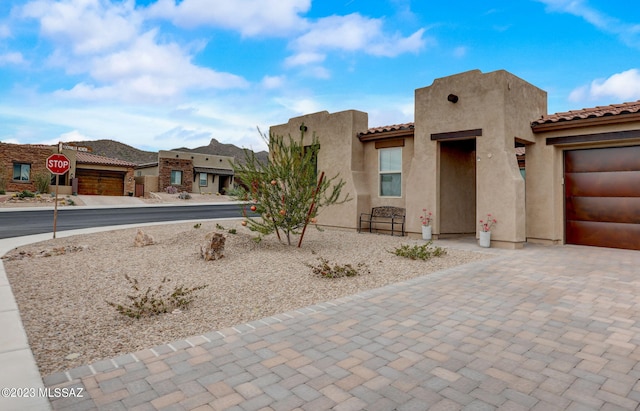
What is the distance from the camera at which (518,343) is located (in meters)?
3.63

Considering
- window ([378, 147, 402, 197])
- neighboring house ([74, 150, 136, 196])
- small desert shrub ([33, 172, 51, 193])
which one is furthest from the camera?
neighboring house ([74, 150, 136, 196])

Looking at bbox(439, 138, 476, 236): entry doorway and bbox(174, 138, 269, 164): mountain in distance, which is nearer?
bbox(439, 138, 476, 236): entry doorway

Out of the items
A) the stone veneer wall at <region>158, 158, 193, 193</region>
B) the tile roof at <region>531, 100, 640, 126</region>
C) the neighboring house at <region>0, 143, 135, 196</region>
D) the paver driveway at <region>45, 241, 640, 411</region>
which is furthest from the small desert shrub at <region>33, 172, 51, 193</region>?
the tile roof at <region>531, 100, 640, 126</region>

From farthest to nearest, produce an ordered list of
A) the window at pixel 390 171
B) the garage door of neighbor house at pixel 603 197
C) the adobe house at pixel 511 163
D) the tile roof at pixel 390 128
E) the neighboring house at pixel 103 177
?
1. the neighboring house at pixel 103 177
2. the window at pixel 390 171
3. the tile roof at pixel 390 128
4. the adobe house at pixel 511 163
5. the garage door of neighbor house at pixel 603 197

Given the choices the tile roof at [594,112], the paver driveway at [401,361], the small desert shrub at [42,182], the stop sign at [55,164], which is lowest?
the paver driveway at [401,361]

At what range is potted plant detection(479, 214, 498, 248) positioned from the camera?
984cm

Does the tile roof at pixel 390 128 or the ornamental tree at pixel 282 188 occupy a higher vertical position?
the tile roof at pixel 390 128

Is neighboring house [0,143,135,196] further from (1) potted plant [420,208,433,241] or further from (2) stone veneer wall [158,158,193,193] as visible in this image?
(1) potted plant [420,208,433,241]

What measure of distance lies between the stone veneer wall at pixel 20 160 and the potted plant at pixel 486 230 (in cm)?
3375

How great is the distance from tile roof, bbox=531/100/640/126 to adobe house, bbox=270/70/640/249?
30 mm

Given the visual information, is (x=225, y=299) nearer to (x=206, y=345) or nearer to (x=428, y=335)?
(x=206, y=345)

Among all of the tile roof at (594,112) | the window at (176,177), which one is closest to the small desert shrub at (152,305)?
the tile roof at (594,112)

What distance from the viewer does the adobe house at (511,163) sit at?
9500 mm

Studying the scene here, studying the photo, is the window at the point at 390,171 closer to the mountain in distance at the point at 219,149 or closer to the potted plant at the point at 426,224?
the potted plant at the point at 426,224
